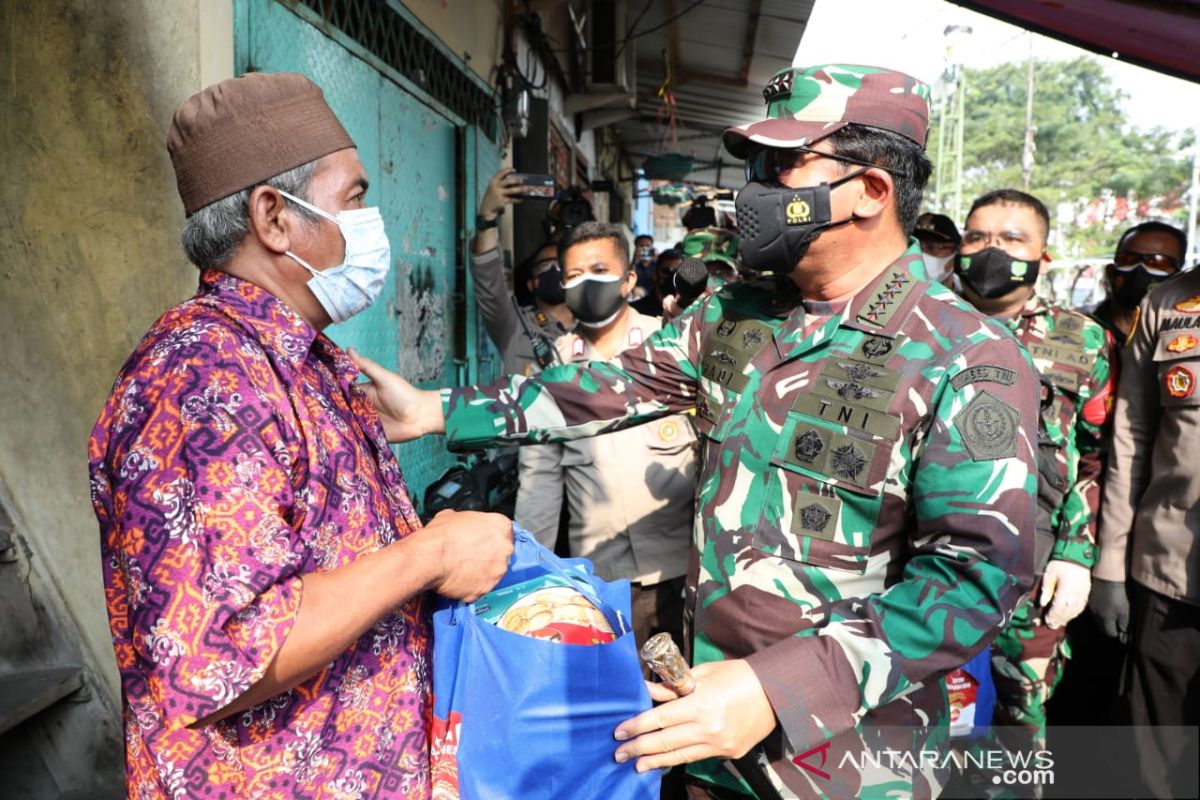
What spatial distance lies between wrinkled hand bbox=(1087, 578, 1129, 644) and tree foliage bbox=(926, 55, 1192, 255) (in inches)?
1273

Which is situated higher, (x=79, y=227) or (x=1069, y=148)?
(x=79, y=227)

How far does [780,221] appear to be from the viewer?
176 centimetres

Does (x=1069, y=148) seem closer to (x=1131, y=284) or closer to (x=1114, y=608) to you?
(x=1131, y=284)

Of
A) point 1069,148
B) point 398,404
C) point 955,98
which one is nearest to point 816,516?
point 398,404

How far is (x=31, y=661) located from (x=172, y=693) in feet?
5.50

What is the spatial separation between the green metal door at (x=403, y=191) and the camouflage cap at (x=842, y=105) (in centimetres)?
167

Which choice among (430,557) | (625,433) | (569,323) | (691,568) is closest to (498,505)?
(625,433)

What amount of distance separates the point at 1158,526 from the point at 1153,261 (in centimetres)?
152

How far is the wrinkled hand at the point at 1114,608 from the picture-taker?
118 inches

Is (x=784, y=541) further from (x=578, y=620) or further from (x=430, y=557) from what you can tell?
(x=430, y=557)

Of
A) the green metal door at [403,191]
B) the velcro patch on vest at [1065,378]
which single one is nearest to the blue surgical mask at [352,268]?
the green metal door at [403,191]

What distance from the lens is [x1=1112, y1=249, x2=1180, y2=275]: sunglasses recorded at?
372 cm

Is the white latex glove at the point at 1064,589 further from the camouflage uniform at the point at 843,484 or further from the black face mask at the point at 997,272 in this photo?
the camouflage uniform at the point at 843,484

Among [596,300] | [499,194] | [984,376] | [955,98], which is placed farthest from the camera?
[955,98]
